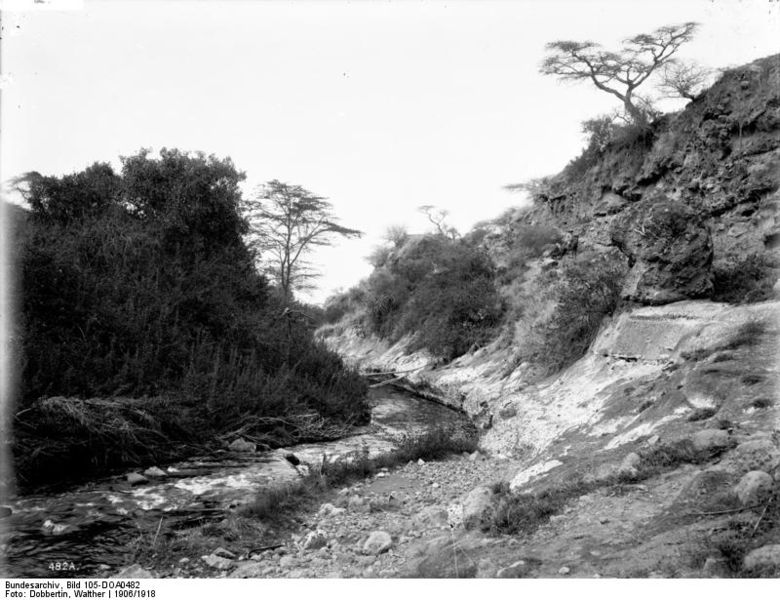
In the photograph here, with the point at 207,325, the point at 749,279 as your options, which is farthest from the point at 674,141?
the point at 207,325

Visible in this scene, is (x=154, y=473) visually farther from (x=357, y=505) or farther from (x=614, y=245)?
(x=614, y=245)

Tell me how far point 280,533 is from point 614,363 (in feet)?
21.9

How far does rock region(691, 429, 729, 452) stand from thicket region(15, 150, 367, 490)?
793cm

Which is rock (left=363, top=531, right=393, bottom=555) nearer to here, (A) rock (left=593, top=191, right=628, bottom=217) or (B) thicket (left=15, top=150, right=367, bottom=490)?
(B) thicket (left=15, top=150, right=367, bottom=490)

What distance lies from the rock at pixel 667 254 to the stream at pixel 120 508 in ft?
19.8

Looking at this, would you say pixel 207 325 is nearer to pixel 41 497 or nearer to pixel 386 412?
pixel 386 412

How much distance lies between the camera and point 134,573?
15.0 feet

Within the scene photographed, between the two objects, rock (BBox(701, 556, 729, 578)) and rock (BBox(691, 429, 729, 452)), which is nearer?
rock (BBox(701, 556, 729, 578))

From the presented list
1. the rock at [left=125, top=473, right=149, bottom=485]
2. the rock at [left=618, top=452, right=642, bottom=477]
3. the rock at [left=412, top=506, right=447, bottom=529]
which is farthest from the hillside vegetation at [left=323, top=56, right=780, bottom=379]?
the rock at [left=125, top=473, right=149, bottom=485]

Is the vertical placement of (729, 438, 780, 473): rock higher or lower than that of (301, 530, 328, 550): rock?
higher

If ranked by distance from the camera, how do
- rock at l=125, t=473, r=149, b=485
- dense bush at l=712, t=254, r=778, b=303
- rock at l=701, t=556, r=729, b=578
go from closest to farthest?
1. rock at l=701, t=556, r=729, b=578
2. rock at l=125, t=473, r=149, b=485
3. dense bush at l=712, t=254, r=778, b=303

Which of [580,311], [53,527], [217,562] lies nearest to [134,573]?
[217,562]

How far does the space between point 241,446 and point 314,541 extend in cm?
524

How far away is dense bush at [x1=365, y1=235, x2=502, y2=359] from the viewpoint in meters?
20.1
